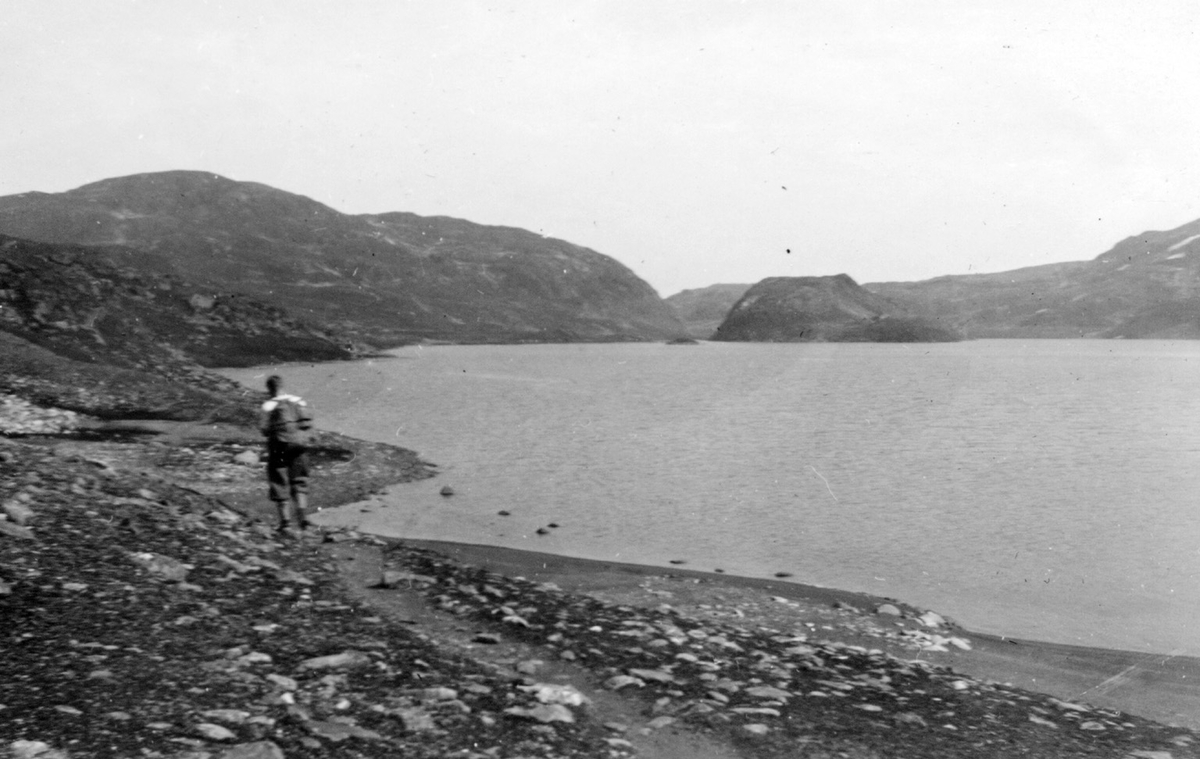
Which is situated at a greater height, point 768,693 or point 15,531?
point 15,531

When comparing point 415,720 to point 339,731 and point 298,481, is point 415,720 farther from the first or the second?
point 298,481

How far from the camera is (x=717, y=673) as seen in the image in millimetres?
11633

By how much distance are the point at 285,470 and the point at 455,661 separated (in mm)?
9484

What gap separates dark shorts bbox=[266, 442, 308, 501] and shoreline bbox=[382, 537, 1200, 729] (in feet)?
7.56

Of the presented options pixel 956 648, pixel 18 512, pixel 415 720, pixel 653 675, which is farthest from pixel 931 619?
pixel 18 512

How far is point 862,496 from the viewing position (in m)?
33.2

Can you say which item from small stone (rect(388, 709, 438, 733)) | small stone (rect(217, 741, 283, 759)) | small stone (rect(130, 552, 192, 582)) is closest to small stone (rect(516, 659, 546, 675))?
small stone (rect(388, 709, 438, 733))

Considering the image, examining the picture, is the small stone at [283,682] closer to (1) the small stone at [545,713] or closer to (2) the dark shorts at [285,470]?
(1) the small stone at [545,713]

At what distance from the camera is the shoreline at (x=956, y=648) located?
1271 centimetres

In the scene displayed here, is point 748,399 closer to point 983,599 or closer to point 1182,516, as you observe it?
point 1182,516

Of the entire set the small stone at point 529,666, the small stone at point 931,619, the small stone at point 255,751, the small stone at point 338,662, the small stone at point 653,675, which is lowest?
the small stone at point 931,619

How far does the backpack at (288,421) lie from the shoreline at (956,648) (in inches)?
117

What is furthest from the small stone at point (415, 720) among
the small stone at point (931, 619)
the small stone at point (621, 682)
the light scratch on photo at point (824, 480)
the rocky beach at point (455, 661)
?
the light scratch on photo at point (824, 480)

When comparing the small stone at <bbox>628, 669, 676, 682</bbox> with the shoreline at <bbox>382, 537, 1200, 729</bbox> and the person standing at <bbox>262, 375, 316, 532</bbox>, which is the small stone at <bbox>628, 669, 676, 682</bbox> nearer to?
the shoreline at <bbox>382, 537, 1200, 729</bbox>
